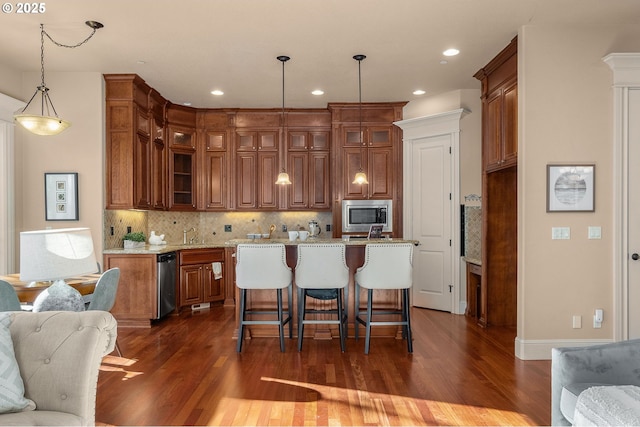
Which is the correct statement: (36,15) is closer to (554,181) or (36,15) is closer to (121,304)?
(121,304)

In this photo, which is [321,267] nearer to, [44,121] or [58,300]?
[58,300]

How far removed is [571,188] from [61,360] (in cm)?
401

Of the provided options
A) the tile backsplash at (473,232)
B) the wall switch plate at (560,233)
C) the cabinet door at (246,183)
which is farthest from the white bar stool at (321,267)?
the cabinet door at (246,183)


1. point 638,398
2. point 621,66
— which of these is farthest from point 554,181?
point 638,398

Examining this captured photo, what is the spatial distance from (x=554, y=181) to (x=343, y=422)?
2788mm

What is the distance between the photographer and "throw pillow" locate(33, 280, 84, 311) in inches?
96.8

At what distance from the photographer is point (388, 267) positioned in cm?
411

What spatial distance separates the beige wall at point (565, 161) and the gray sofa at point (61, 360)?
3.48 meters

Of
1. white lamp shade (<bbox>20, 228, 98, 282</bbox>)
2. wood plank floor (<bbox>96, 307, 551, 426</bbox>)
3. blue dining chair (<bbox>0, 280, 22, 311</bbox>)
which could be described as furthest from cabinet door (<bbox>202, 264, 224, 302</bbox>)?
white lamp shade (<bbox>20, 228, 98, 282</bbox>)

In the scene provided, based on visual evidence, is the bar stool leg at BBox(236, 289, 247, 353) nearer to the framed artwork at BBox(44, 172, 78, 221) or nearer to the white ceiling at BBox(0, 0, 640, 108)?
the framed artwork at BBox(44, 172, 78, 221)

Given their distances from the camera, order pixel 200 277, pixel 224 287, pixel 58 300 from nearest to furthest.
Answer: pixel 58 300 → pixel 200 277 → pixel 224 287

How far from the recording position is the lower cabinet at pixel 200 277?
19.7ft

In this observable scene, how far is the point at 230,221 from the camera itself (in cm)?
717

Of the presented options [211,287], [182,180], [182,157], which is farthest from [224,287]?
[182,157]
